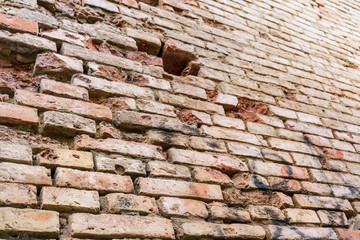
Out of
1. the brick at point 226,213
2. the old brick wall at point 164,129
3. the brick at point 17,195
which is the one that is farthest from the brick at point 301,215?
the brick at point 17,195

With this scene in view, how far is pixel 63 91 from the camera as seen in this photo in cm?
115

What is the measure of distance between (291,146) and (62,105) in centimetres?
110

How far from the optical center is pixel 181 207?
105 cm

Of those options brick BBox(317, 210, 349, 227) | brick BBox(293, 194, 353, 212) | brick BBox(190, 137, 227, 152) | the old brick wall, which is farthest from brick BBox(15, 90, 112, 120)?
brick BBox(317, 210, 349, 227)

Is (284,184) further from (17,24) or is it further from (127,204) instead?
(17,24)

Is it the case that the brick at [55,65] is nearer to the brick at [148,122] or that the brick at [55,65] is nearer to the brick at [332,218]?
the brick at [148,122]

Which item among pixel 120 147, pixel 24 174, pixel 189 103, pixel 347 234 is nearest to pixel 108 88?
pixel 120 147

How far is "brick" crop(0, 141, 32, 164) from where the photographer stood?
0.91 metres

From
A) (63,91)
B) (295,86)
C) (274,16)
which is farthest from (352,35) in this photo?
(63,91)

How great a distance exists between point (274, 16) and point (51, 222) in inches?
83.3

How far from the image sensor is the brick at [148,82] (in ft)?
4.52

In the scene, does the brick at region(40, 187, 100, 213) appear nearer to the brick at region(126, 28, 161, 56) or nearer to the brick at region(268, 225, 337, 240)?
the brick at region(268, 225, 337, 240)

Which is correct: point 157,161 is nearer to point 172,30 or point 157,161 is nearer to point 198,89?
point 198,89

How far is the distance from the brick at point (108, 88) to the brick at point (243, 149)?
414mm
